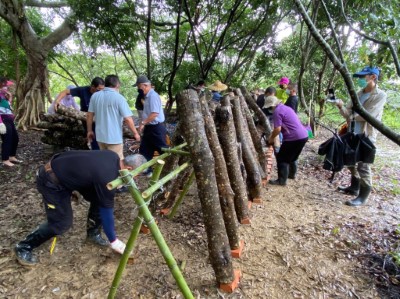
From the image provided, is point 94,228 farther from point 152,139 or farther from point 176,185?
point 152,139

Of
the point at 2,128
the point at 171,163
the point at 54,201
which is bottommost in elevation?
the point at 54,201

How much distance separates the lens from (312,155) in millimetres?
7082

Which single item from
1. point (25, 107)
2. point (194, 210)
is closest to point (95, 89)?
point (194, 210)

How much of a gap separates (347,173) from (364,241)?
9.49 ft

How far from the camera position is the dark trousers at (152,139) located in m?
4.78

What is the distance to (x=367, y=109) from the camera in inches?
159

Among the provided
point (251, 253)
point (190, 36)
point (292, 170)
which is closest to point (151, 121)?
point (251, 253)

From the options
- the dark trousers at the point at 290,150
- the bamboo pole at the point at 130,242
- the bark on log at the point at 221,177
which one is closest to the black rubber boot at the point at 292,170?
the dark trousers at the point at 290,150

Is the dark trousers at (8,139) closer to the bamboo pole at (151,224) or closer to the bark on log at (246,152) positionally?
the bark on log at (246,152)

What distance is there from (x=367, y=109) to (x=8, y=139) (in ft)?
20.7

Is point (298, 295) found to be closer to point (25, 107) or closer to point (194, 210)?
point (194, 210)

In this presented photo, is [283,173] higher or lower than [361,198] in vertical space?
higher

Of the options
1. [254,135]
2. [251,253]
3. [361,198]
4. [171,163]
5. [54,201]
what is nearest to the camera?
[54,201]

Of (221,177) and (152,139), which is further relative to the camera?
(152,139)
